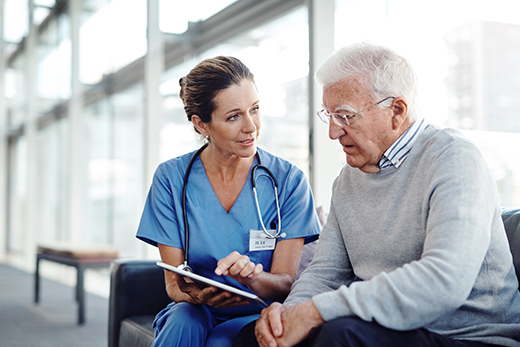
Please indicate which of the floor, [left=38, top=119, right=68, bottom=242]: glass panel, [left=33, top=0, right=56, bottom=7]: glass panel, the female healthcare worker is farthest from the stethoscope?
[left=33, top=0, right=56, bottom=7]: glass panel

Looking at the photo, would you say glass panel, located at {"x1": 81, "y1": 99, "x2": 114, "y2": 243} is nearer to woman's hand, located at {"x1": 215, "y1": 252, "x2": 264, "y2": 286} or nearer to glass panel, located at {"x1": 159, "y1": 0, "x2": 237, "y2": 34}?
glass panel, located at {"x1": 159, "y1": 0, "x2": 237, "y2": 34}

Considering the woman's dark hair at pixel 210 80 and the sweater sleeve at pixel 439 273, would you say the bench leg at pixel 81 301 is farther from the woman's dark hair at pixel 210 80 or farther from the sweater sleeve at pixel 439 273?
the sweater sleeve at pixel 439 273

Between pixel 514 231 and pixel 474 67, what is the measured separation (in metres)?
0.98

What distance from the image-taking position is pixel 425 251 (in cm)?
101

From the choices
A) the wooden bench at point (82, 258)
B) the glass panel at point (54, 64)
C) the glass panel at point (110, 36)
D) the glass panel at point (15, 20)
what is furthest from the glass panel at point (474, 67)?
the glass panel at point (15, 20)

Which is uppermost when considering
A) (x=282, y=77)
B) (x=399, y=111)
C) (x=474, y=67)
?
(x=282, y=77)

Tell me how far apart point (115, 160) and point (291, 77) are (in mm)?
2926

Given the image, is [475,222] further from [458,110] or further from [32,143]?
[32,143]

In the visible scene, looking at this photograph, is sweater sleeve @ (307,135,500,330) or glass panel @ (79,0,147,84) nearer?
sweater sleeve @ (307,135,500,330)

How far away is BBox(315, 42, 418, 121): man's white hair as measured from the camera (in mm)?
1240

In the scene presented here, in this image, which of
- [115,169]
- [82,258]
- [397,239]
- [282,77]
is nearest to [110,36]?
[115,169]

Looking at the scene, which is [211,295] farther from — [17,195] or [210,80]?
[17,195]

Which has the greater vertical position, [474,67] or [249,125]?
[474,67]

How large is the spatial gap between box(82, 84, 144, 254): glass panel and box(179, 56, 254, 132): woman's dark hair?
292 centimetres
